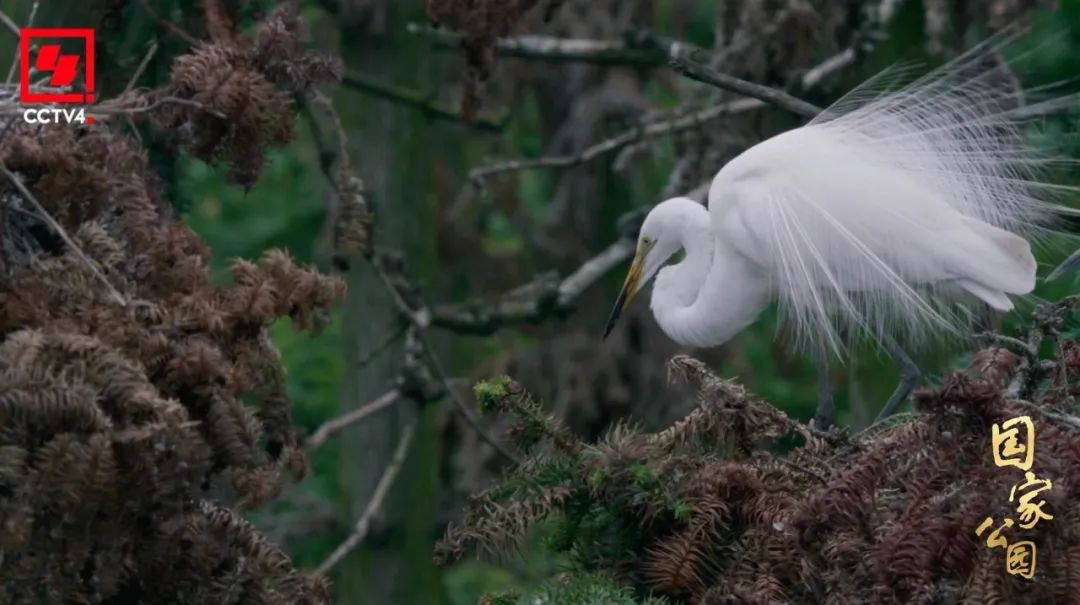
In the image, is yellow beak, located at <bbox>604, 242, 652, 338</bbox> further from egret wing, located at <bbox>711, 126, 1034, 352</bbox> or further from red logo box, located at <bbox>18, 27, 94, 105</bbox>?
red logo box, located at <bbox>18, 27, 94, 105</bbox>

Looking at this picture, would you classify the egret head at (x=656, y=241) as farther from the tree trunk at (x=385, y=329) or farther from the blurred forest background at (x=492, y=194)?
the tree trunk at (x=385, y=329)

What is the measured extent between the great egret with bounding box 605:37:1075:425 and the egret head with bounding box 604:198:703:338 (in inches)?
0.8

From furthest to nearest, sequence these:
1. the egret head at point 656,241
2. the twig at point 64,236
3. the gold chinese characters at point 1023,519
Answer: the egret head at point 656,241, the twig at point 64,236, the gold chinese characters at point 1023,519

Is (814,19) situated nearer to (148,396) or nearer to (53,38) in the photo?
(53,38)

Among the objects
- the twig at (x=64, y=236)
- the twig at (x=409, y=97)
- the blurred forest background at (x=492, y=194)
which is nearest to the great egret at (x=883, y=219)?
the blurred forest background at (x=492, y=194)

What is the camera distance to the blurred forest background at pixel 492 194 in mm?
5555

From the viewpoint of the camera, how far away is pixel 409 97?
256 inches

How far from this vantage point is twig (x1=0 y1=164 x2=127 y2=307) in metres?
2.67

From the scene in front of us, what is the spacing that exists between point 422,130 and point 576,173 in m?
1.77

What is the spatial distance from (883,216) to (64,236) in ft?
7.53

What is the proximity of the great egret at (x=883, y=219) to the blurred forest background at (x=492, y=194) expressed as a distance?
17cm

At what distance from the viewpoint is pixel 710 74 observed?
386 cm

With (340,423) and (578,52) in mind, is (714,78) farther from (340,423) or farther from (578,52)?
(578,52)

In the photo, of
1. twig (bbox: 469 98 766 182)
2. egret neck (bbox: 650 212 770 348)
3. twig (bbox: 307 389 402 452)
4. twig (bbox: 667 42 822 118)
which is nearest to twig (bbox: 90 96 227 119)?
twig (bbox: 667 42 822 118)
